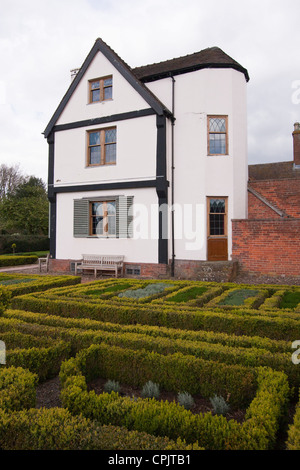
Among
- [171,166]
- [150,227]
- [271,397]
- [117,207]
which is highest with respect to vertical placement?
[171,166]

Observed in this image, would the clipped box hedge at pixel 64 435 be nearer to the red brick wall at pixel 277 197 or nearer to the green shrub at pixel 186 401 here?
the green shrub at pixel 186 401

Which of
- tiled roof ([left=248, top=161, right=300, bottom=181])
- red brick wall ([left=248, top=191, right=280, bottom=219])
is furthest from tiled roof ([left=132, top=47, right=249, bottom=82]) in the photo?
tiled roof ([left=248, top=161, right=300, bottom=181])

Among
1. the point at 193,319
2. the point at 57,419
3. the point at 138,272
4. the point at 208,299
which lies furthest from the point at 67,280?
the point at 57,419

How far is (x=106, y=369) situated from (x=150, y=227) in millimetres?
9903

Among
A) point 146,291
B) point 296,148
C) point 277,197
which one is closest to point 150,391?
point 146,291

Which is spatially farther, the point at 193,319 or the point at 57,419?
the point at 193,319

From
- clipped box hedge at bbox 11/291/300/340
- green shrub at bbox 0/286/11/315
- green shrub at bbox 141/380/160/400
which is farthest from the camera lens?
green shrub at bbox 0/286/11/315

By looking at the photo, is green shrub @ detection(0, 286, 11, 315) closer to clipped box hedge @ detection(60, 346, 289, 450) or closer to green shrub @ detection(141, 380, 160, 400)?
clipped box hedge @ detection(60, 346, 289, 450)

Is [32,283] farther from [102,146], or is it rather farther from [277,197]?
[277,197]

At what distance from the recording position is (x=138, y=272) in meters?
14.5

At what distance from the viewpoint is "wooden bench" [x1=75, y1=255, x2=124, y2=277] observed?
47.1 feet

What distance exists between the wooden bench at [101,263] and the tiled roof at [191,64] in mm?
8590

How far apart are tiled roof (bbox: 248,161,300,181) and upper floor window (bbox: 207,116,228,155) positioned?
13173mm
